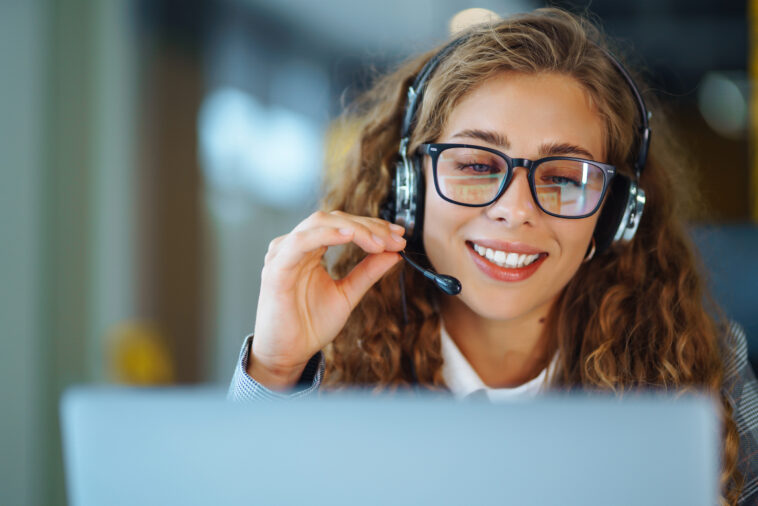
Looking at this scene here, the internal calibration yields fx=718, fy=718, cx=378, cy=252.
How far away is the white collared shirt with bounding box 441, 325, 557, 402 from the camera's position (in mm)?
1167

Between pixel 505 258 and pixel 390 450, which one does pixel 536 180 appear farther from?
pixel 390 450

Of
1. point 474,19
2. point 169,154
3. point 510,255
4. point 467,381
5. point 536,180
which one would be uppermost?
point 474,19

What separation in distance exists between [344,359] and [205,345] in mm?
2898

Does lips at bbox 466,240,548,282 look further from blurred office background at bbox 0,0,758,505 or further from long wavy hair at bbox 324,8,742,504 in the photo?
blurred office background at bbox 0,0,758,505

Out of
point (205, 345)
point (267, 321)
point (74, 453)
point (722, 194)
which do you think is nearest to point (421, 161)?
point (267, 321)

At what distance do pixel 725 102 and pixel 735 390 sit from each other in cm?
312

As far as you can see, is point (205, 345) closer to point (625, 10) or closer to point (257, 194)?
point (257, 194)

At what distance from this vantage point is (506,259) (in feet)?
3.60

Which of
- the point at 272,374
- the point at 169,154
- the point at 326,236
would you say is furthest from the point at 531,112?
the point at 169,154

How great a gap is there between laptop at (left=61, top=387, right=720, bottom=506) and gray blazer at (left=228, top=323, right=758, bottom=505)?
371 mm

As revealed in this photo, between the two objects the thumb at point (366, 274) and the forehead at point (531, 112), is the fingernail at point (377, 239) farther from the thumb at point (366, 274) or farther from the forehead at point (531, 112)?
the forehead at point (531, 112)

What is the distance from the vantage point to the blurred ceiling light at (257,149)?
13.1 feet

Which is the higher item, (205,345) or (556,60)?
(556,60)

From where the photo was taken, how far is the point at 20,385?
2842 mm
